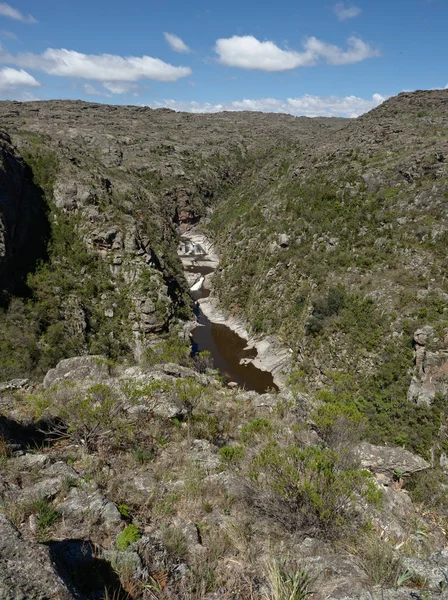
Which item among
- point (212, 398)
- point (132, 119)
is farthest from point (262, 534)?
point (132, 119)

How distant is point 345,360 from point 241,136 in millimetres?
110291

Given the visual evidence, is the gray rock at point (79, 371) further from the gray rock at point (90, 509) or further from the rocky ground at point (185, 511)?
the gray rock at point (90, 509)

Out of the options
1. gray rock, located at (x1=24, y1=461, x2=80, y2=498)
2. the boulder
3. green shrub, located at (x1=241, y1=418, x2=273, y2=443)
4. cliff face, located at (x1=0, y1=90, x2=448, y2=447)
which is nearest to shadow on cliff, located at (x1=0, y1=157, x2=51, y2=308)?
cliff face, located at (x1=0, y1=90, x2=448, y2=447)

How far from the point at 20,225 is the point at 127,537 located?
35.0m

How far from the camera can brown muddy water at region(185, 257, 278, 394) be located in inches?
1326

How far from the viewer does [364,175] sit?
40438 millimetres

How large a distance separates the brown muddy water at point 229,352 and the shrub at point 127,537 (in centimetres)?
2569

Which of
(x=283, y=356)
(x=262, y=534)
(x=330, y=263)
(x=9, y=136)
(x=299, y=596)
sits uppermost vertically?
(x=9, y=136)

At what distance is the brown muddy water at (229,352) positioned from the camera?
1326 inches

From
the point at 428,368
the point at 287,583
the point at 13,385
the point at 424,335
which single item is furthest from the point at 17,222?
the point at 287,583

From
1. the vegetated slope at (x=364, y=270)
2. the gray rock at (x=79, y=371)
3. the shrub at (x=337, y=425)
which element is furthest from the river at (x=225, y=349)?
the shrub at (x=337, y=425)

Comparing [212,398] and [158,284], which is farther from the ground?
[158,284]

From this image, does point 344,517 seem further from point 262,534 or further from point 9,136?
point 9,136

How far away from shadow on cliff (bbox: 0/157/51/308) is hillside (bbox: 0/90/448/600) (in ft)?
0.76
